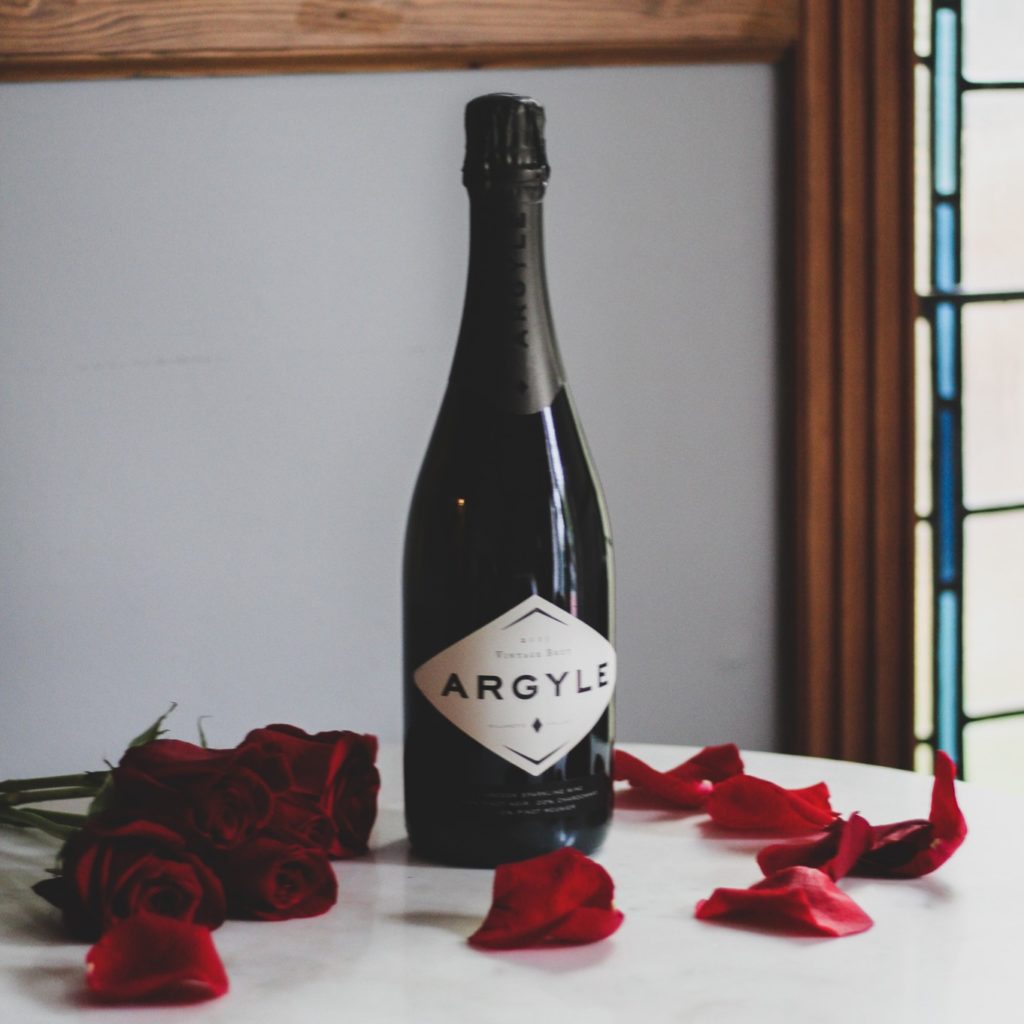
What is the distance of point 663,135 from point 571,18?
14cm

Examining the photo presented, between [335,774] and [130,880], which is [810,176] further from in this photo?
[130,880]

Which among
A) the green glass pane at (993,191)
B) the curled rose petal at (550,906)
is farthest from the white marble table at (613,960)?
the green glass pane at (993,191)

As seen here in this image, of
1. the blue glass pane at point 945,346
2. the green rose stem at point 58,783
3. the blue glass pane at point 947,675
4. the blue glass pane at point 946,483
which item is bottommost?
the blue glass pane at point 947,675

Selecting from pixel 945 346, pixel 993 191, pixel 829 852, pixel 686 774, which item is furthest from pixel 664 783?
pixel 993 191

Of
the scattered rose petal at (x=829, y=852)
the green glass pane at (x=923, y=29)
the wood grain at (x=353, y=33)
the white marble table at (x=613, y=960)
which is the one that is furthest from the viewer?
the green glass pane at (x=923, y=29)

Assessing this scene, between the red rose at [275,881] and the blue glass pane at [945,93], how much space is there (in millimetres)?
1076

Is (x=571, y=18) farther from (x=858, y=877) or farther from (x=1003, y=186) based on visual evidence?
(x=858, y=877)

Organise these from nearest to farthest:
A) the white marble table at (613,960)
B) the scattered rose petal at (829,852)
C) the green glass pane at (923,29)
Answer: the white marble table at (613,960), the scattered rose petal at (829,852), the green glass pane at (923,29)

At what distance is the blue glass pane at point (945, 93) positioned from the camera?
132 cm

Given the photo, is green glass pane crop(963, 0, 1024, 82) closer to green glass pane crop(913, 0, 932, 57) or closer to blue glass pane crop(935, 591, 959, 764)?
green glass pane crop(913, 0, 932, 57)

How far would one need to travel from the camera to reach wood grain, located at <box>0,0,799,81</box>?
119cm

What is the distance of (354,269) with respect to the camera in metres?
1.25

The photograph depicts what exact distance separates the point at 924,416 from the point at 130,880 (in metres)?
1.06

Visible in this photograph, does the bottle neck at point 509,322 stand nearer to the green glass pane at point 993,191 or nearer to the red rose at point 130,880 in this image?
the red rose at point 130,880
